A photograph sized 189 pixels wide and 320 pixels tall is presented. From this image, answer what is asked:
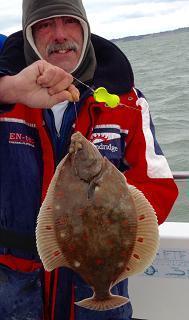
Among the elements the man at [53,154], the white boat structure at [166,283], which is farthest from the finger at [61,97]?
the white boat structure at [166,283]

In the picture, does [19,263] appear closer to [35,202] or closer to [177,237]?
[35,202]

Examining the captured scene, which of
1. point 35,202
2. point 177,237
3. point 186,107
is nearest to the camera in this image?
point 35,202

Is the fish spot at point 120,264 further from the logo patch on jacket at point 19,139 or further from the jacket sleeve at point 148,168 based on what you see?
the logo patch on jacket at point 19,139

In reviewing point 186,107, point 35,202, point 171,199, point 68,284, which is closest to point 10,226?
point 35,202

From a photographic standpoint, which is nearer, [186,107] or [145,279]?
[145,279]

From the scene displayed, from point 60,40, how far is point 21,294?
1424 mm

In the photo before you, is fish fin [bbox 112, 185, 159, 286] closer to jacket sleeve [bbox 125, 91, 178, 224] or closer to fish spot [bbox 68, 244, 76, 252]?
fish spot [bbox 68, 244, 76, 252]

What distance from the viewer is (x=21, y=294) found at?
2754mm

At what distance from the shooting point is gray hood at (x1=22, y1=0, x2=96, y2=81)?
9.09 feet

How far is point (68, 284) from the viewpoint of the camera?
8.97ft

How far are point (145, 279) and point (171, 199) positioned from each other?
1108 mm

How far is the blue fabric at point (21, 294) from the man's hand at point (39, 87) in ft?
3.17

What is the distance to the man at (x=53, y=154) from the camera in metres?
2.71

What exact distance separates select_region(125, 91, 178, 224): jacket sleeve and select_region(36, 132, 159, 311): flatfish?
1.81 feet
